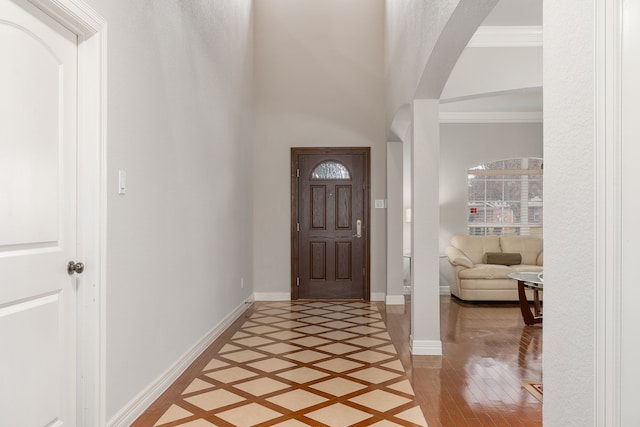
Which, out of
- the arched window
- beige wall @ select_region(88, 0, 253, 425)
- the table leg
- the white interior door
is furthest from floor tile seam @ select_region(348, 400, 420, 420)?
the arched window

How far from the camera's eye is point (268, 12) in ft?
22.4

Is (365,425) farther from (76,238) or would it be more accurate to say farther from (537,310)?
(537,310)

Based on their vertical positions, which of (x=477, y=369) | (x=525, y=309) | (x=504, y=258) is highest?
(x=504, y=258)

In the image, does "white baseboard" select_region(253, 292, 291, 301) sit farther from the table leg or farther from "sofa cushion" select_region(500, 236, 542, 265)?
"sofa cushion" select_region(500, 236, 542, 265)

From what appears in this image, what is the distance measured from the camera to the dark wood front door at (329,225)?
6.86m

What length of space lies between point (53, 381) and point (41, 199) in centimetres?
79

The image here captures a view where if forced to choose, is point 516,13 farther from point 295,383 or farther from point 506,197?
point 295,383

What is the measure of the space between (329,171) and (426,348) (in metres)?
3.37

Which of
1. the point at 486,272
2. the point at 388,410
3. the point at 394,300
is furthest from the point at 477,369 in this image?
the point at 486,272

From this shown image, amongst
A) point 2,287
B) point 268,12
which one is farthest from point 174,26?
point 268,12

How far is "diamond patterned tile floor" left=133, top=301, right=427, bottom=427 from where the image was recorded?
275cm

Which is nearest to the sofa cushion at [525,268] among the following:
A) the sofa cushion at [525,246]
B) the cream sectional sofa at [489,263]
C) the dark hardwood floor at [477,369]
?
the cream sectional sofa at [489,263]

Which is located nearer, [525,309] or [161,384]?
[161,384]

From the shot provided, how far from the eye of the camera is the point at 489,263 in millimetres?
6984
